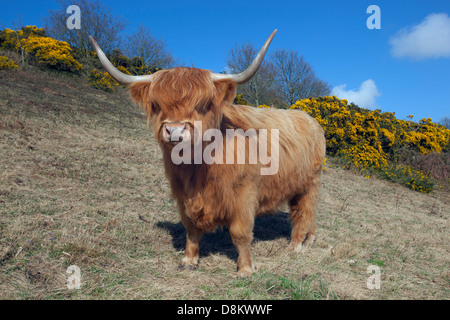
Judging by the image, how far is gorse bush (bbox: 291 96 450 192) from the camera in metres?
11.1

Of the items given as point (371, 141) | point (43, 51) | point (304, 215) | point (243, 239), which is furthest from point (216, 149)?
point (43, 51)

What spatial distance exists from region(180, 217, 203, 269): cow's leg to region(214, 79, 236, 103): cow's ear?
1329 mm

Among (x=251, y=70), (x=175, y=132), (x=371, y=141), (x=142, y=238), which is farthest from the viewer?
(x=371, y=141)

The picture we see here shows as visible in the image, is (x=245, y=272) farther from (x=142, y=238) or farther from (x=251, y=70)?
(x=251, y=70)

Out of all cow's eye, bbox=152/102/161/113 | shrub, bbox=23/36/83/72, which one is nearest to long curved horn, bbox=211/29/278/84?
cow's eye, bbox=152/102/161/113

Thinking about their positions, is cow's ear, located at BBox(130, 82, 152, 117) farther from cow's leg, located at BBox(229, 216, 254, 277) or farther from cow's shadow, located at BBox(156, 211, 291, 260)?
cow's shadow, located at BBox(156, 211, 291, 260)

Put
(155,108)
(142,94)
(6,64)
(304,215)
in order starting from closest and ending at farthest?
(155,108) < (142,94) < (304,215) < (6,64)

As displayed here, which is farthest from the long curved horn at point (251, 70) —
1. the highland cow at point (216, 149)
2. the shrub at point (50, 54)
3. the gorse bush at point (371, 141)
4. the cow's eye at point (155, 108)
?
the shrub at point (50, 54)

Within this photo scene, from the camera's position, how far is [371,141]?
39.2 ft

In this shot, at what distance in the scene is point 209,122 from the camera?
2.58m

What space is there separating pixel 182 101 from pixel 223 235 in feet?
7.85
